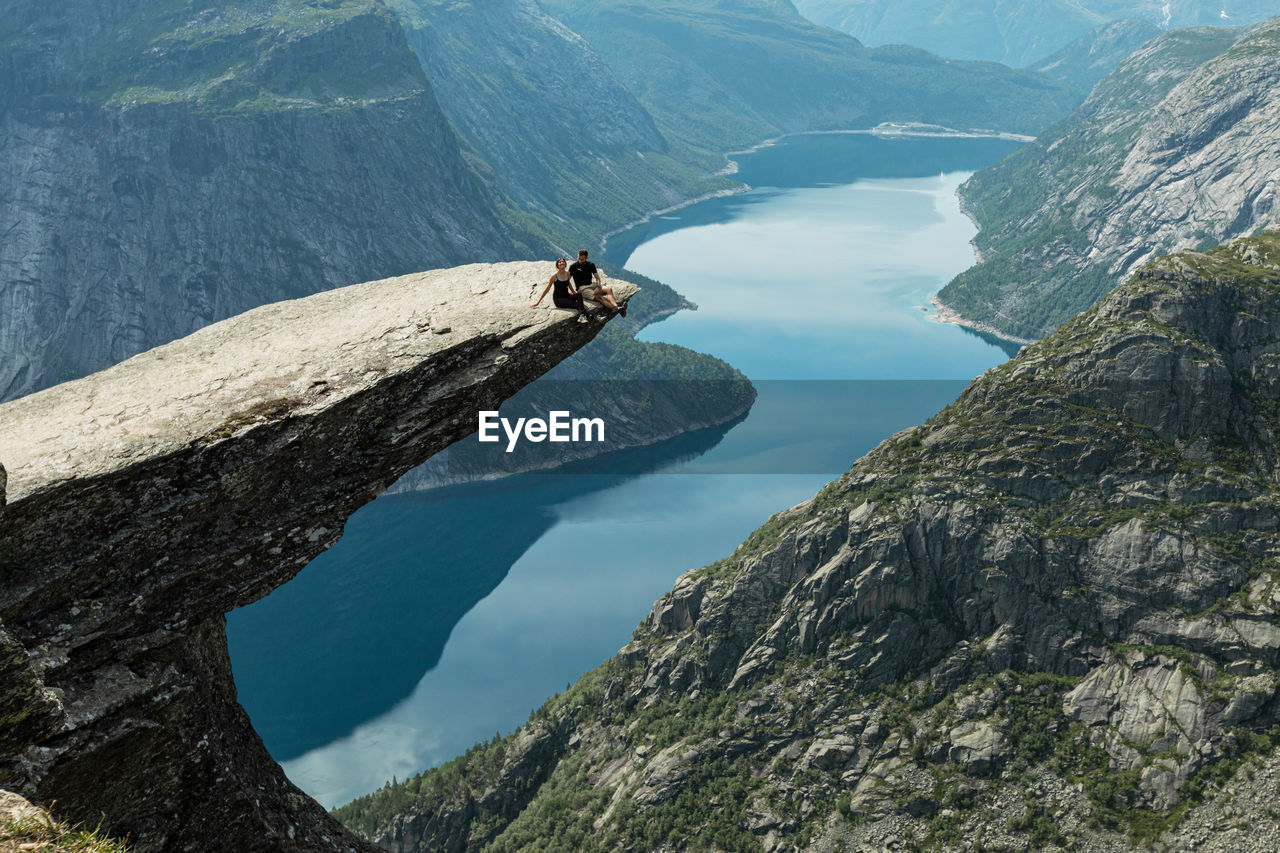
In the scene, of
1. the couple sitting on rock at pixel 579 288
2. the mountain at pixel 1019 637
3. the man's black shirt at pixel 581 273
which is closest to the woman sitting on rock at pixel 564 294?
the couple sitting on rock at pixel 579 288

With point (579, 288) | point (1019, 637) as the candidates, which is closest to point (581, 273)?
point (579, 288)

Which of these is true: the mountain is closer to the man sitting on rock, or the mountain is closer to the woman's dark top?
the man sitting on rock

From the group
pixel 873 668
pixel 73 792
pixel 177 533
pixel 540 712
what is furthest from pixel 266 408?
pixel 540 712

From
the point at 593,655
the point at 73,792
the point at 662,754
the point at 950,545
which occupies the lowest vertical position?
the point at 593,655

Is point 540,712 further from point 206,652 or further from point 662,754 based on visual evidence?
point 206,652

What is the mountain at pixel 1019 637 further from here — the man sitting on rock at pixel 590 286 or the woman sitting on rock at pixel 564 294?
the woman sitting on rock at pixel 564 294

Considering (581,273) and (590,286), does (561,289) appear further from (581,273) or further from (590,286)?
(590,286)

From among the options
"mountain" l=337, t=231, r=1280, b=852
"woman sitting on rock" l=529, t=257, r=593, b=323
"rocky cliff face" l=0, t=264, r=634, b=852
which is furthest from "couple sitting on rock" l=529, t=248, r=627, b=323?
"mountain" l=337, t=231, r=1280, b=852
